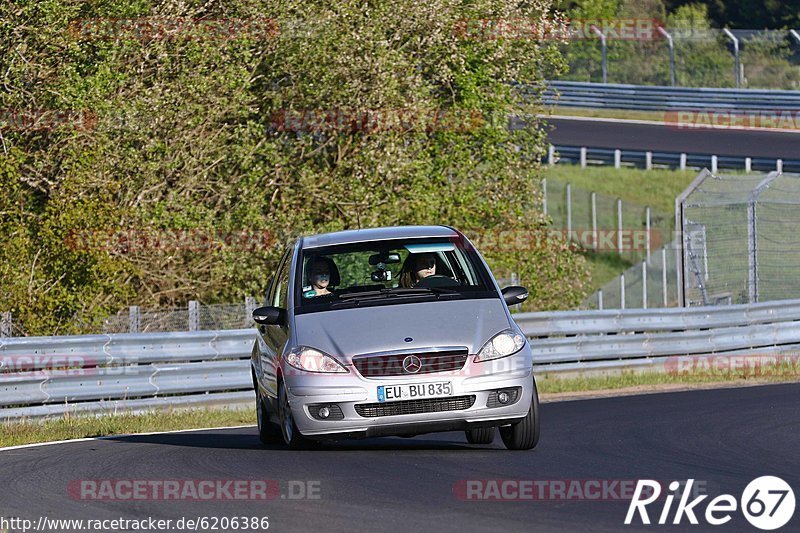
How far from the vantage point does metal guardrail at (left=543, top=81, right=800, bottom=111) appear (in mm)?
44938

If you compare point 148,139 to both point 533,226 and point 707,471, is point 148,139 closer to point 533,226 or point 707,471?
point 533,226

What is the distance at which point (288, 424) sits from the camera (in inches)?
415

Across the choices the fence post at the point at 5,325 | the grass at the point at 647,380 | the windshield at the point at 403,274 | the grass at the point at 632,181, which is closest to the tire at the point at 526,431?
the windshield at the point at 403,274

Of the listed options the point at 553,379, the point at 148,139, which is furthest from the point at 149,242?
the point at 553,379

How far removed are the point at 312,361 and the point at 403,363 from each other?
2.19 ft

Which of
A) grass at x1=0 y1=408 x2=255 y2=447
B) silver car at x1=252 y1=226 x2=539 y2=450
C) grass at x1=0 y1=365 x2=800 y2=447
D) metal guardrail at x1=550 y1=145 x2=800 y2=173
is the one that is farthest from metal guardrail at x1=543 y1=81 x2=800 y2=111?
silver car at x1=252 y1=226 x2=539 y2=450

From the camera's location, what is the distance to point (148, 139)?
76.3 feet

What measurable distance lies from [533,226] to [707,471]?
1985 cm

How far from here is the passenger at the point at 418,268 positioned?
1136 centimetres

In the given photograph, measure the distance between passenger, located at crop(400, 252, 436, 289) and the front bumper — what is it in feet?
4.78

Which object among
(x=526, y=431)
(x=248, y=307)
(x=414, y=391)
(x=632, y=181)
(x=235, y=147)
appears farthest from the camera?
(x=632, y=181)

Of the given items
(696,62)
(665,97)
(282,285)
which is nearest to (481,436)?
(282,285)

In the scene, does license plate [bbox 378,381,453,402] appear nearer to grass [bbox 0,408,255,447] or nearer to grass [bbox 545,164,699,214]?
grass [bbox 0,408,255,447]

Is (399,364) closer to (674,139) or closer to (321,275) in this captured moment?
(321,275)
